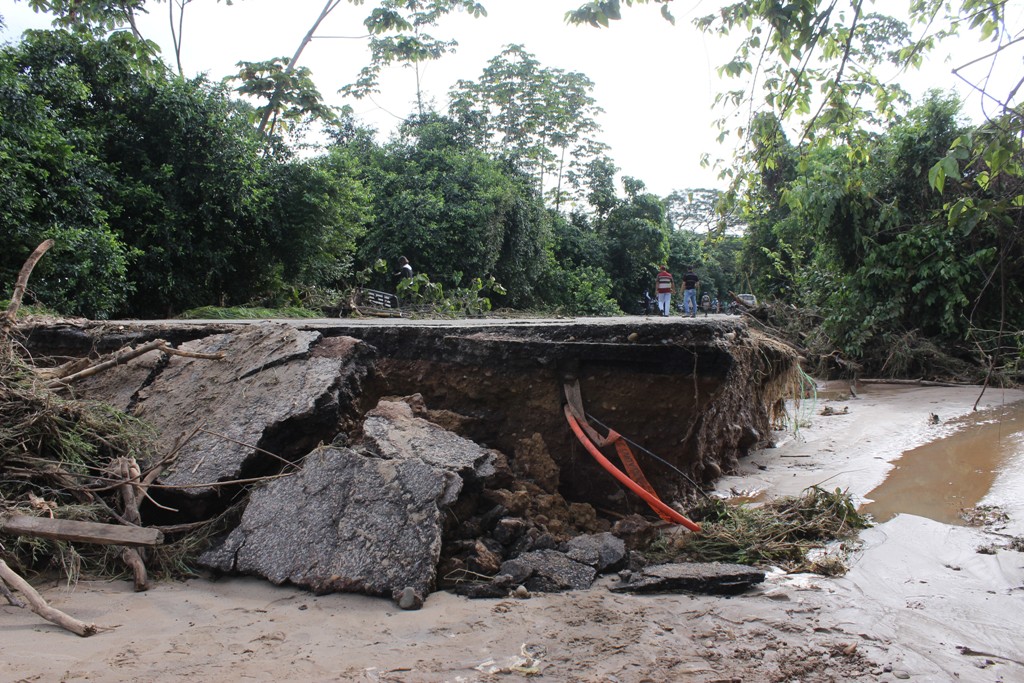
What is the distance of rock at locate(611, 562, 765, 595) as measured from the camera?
2.92 m

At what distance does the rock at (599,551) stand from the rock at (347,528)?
0.61m

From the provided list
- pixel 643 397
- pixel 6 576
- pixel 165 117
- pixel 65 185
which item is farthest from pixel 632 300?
pixel 6 576

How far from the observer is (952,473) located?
17.1ft

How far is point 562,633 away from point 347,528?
1001mm

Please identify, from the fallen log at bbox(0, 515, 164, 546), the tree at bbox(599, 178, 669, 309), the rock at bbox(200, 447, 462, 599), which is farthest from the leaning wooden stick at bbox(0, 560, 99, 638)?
the tree at bbox(599, 178, 669, 309)

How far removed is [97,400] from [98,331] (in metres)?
0.96

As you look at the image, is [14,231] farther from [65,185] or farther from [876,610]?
[876,610]

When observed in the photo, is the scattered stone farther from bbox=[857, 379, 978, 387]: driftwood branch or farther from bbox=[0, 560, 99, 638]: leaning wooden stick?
bbox=[857, 379, 978, 387]: driftwood branch

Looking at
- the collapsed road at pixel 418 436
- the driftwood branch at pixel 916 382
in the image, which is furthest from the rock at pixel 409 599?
the driftwood branch at pixel 916 382

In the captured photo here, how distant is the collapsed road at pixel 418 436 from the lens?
9.77 ft

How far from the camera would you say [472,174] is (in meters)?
20.6

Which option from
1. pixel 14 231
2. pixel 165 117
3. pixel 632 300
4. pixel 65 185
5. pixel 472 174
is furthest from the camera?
pixel 632 300

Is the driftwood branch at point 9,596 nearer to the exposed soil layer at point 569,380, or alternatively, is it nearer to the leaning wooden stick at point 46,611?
the leaning wooden stick at point 46,611

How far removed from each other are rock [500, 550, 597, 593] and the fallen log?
1441 millimetres
